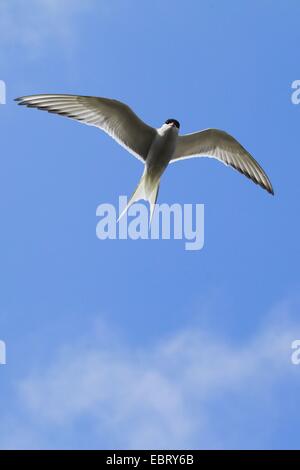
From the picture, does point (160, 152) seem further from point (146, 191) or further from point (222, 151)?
point (222, 151)

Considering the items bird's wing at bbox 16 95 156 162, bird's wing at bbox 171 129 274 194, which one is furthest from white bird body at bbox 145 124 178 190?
bird's wing at bbox 171 129 274 194

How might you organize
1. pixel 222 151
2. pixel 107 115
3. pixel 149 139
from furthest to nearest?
pixel 222 151, pixel 149 139, pixel 107 115

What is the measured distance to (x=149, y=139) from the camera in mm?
9961

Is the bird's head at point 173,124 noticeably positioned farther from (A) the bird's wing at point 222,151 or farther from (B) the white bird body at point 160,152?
(A) the bird's wing at point 222,151

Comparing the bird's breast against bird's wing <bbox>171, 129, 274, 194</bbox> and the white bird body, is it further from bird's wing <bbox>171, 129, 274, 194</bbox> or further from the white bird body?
bird's wing <bbox>171, 129, 274, 194</bbox>

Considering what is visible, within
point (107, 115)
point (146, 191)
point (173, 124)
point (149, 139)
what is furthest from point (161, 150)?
point (107, 115)

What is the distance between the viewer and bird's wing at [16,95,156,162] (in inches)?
369

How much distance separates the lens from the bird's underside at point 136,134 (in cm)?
945

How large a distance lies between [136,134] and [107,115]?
45 centimetres

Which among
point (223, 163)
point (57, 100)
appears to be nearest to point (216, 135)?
point (223, 163)

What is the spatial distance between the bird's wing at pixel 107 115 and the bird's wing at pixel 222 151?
0.48 metres
